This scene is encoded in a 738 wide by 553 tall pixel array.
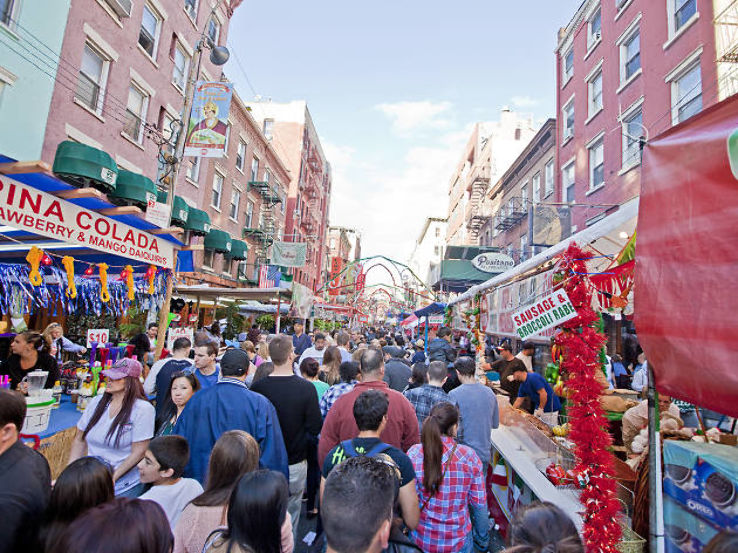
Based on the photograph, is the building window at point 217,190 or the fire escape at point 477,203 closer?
the building window at point 217,190

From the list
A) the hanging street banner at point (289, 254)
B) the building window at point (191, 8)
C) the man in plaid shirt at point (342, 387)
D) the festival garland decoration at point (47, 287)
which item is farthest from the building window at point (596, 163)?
the building window at point (191, 8)

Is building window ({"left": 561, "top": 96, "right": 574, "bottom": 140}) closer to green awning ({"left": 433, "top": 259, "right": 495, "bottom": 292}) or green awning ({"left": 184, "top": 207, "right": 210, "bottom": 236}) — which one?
green awning ({"left": 433, "top": 259, "right": 495, "bottom": 292})

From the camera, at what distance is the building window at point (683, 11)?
12.4 meters

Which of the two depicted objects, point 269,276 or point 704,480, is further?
point 269,276

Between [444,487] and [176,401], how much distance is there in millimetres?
2780

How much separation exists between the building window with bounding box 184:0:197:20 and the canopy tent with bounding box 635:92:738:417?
21660 mm

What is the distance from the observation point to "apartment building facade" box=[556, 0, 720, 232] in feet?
38.1

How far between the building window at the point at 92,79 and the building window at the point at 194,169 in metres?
5.96

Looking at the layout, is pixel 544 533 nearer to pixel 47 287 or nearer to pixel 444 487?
pixel 444 487

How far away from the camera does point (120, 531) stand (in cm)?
163

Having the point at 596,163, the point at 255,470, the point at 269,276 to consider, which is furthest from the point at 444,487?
the point at 269,276

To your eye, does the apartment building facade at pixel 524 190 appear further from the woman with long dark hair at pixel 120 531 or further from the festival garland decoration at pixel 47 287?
the woman with long dark hair at pixel 120 531

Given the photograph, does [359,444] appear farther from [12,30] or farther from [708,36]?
[708,36]

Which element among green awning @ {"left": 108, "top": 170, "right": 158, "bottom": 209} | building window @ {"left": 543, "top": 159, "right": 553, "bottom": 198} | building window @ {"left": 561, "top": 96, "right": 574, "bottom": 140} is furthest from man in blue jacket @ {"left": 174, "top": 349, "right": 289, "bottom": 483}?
building window @ {"left": 543, "top": 159, "right": 553, "bottom": 198}
